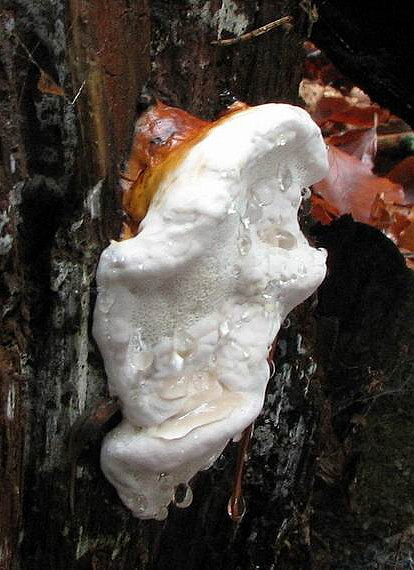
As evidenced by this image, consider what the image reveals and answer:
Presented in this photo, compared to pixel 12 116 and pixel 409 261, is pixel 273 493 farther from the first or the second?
pixel 409 261

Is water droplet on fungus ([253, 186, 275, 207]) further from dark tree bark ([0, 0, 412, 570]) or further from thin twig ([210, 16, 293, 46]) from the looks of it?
thin twig ([210, 16, 293, 46])

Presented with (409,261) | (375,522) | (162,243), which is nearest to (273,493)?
(375,522)

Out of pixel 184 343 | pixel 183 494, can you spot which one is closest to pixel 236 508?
pixel 183 494

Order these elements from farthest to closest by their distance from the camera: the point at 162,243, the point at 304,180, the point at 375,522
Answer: the point at 375,522, the point at 304,180, the point at 162,243

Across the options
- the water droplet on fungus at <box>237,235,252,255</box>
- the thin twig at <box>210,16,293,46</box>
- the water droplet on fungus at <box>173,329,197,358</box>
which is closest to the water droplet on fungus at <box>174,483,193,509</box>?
the water droplet on fungus at <box>173,329,197,358</box>

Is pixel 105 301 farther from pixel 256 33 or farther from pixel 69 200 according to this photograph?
pixel 256 33

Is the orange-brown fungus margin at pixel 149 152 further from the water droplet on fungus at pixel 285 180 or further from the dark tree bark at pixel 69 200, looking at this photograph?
the water droplet on fungus at pixel 285 180

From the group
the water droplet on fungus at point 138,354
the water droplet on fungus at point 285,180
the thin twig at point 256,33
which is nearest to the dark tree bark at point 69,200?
the thin twig at point 256,33
